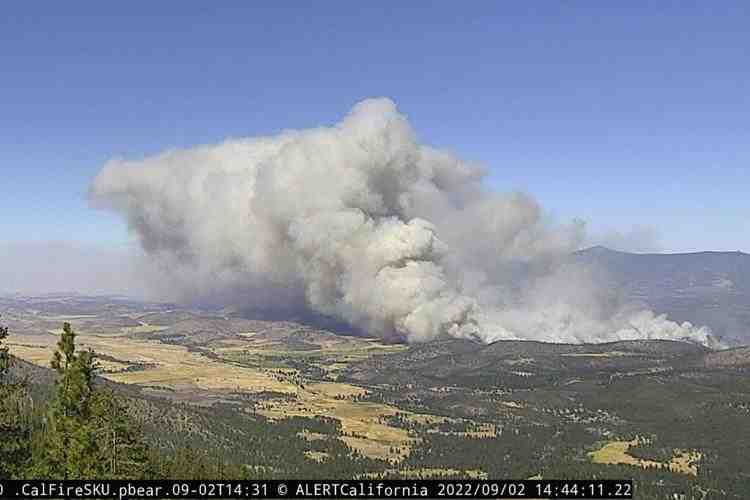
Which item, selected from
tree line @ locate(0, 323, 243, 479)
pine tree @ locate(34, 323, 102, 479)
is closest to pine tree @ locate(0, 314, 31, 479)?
tree line @ locate(0, 323, 243, 479)

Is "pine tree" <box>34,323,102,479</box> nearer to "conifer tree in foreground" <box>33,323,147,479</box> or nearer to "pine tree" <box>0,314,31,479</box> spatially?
"conifer tree in foreground" <box>33,323,147,479</box>

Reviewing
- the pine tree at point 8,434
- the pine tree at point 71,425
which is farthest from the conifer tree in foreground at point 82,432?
the pine tree at point 8,434

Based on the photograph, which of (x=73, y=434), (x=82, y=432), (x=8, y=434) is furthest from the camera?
(x=73, y=434)

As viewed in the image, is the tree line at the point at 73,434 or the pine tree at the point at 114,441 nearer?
the tree line at the point at 73,434

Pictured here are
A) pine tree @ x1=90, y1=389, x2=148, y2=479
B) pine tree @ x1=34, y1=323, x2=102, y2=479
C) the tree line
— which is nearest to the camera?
the tree line

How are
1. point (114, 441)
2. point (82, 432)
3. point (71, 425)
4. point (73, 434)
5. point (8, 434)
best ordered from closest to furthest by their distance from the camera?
point (8, 434) → point (82, 432) → point (73, 434) → point (71, 425) → point (114, 441)

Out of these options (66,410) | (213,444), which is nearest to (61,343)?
(66,410)

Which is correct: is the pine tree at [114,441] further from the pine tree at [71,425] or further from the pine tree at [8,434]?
the pine tree at [8,434]

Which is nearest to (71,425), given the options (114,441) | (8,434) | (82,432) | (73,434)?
(73,434)

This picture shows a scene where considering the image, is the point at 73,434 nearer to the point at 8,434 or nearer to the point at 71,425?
the point at 71,425

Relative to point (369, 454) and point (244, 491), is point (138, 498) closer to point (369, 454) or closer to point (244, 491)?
point (244, 491)

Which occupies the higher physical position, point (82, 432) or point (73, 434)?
point (82, 432)
